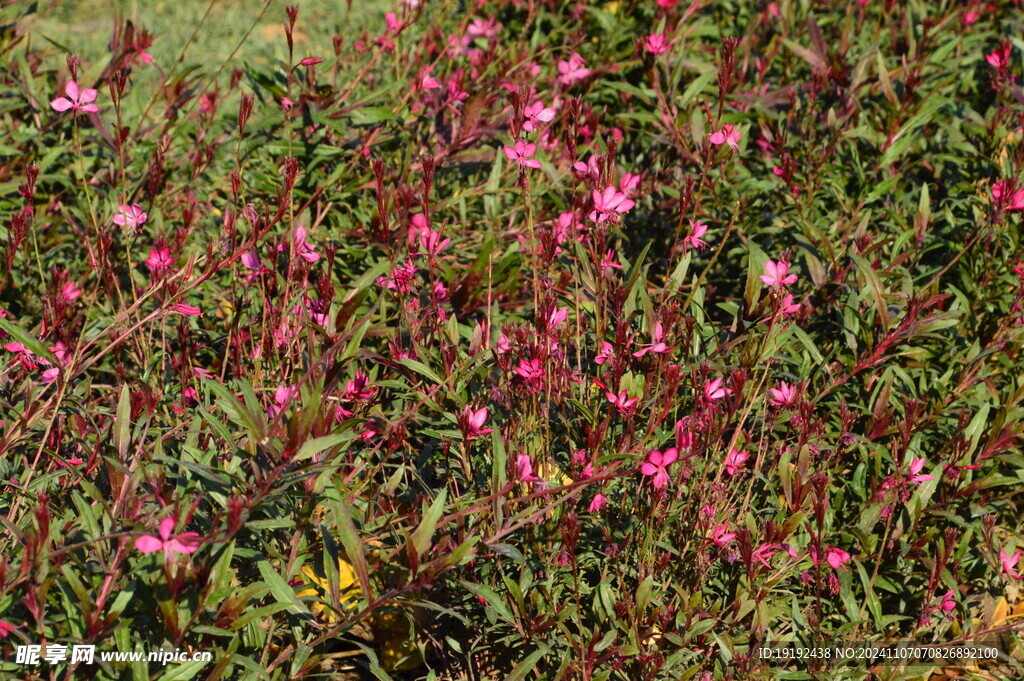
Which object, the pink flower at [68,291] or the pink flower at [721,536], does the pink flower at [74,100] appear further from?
the pink flower at [721,536]

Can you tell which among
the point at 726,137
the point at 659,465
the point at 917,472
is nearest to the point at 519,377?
the point at 659,465

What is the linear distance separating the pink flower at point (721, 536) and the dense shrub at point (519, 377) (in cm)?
Result: 1

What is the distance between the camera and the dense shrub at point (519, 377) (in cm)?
177

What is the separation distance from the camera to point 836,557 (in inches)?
80.2

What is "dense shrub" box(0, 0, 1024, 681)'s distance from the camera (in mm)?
1767

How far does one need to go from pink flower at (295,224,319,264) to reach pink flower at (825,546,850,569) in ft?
4.50

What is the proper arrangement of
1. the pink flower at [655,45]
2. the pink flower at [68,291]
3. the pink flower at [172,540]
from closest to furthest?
1. the pink flower at [172,540]
2. the pink flower at [68,291]
3. the pink flower at [655,45]

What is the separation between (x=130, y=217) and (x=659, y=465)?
1.71 m

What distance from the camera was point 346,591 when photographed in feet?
6.59

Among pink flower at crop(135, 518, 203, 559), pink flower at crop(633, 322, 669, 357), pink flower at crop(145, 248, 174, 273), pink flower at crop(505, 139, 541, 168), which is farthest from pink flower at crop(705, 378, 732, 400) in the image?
pink flower at crop(145, 248, 174, 273)

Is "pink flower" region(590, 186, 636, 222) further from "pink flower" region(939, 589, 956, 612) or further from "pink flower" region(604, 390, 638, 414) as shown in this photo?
"pink flower" region(939, 589, 956, 612)

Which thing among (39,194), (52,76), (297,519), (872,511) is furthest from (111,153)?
(872,511)

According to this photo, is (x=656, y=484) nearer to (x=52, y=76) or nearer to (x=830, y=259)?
(x=830, y=259)

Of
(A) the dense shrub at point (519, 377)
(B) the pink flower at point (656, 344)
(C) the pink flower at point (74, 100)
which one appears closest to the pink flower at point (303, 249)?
(A) the dense shrub at point (519, 377)
